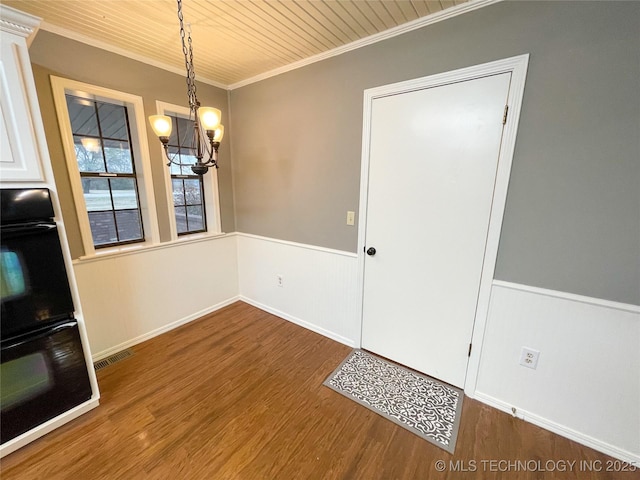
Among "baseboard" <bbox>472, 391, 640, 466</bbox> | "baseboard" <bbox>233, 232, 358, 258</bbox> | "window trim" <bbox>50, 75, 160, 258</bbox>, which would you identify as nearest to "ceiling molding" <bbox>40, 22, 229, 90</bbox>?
"window trim" <bbox>50, 75, 160, 258</bbox>

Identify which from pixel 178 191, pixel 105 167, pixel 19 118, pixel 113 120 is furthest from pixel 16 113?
pixel 178 191

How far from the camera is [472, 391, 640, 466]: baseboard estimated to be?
1.44m

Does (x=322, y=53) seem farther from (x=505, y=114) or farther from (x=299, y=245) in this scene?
(x=299, y=245)

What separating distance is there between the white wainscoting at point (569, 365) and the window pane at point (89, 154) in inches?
129

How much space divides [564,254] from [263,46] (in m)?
2.52

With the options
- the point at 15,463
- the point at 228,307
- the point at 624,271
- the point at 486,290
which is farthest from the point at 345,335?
the point at 15,463

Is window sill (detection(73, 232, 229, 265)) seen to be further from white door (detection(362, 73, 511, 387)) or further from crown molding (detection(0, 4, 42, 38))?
white door (detection(362, 73, 511, 387))

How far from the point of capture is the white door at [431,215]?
162cm

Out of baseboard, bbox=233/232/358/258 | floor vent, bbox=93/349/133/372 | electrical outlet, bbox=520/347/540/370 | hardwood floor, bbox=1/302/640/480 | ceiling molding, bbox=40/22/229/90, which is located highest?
ceiling molding, bbox=40/22/229/90

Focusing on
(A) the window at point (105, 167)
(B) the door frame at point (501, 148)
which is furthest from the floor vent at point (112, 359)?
(B) the door frame at point (501, 148)

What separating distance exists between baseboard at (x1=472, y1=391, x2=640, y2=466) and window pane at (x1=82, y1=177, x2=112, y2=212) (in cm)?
342

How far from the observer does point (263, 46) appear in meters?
2.03

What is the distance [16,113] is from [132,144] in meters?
1.09

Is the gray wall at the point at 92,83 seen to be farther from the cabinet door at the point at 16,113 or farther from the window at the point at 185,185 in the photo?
the cabinet door at the point at 16,113
